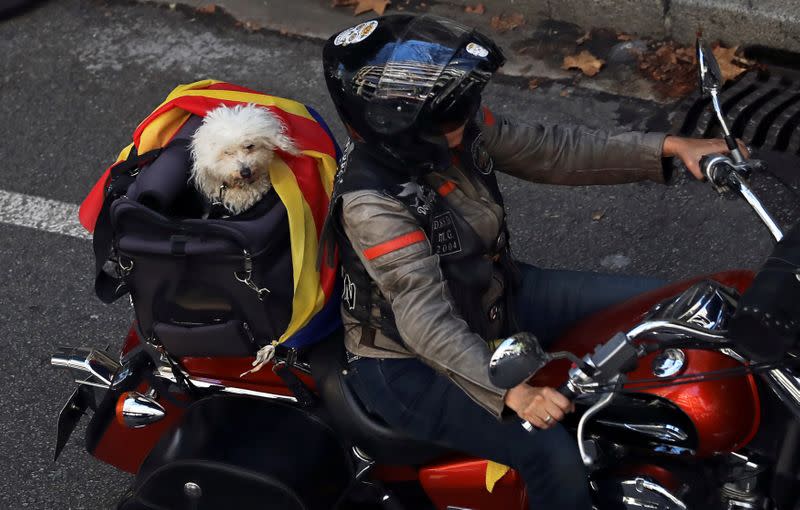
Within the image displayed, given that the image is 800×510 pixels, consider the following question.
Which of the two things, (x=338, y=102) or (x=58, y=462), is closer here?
(x=338, y=102)

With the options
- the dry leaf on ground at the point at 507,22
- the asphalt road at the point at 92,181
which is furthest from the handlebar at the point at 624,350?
the dry leaf on ground at the point at 507,22

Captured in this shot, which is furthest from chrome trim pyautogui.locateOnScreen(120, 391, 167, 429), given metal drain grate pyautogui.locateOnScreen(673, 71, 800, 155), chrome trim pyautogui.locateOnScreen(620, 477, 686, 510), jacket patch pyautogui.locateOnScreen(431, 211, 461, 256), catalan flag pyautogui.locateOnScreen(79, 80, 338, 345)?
metal drain grate pyautogui.locateOnScreen(673, 71, 800, 155)

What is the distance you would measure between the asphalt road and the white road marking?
4 cm

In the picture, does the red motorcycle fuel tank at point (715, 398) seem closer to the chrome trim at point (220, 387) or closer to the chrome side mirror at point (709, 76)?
the chrome side mirror at point (709, 76)

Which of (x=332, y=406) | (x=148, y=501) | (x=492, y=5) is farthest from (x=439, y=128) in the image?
(x=492, y=5)

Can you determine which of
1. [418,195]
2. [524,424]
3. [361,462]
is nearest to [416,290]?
[418,195]

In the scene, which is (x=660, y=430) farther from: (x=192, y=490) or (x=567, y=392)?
(x=192, y=490)

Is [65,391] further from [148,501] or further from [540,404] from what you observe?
[540,404]

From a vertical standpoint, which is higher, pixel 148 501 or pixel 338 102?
pixel 338 102

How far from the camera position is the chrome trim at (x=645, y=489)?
277cm

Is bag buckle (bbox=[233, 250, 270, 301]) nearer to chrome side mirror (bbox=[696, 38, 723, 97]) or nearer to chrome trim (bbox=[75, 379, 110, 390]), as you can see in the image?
chrome trim (bbox=[75, 379, 110, 390])

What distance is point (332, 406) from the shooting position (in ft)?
9.75

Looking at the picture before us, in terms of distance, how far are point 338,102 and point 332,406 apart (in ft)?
2.54

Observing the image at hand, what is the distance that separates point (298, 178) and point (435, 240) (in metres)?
0.43
